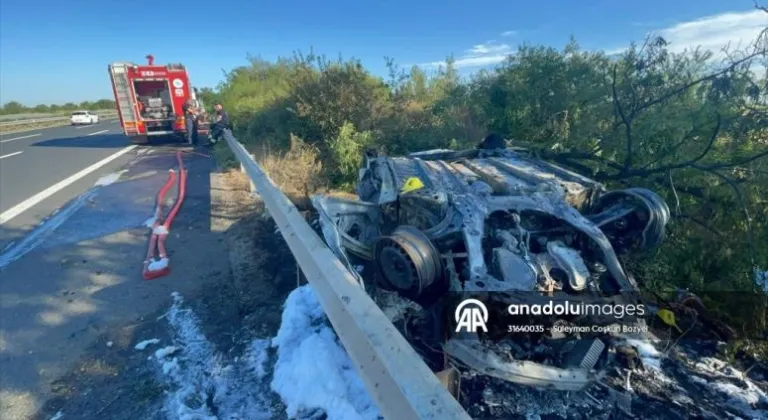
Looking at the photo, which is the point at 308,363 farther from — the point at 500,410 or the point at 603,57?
the point at 603,57

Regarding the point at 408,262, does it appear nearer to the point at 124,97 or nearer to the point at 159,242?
the point at 159,242

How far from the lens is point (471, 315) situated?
8.28 feet

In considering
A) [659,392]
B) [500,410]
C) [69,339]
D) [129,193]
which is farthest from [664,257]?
[129,193]

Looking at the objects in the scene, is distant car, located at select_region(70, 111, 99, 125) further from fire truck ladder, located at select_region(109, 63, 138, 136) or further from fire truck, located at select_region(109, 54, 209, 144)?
fire truck ladder, located at select_region(109, 63, 138, 136)

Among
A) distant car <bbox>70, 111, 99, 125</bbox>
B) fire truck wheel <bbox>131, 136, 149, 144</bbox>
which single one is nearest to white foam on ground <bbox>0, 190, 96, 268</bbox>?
fire truck wheel <bbox>131, 136, 149, 144</bbox>

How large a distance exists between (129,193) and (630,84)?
8.10 meters

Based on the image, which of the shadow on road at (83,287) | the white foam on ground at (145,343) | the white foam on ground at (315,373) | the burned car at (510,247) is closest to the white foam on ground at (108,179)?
the shadow on road at (83,287)

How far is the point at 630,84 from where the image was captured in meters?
5.29

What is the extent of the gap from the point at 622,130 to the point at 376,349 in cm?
503

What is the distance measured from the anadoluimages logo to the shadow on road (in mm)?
2229

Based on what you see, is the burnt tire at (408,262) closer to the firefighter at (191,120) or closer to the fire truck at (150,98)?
the firefighter at (191,120)

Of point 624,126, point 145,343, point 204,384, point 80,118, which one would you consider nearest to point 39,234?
point 145,343

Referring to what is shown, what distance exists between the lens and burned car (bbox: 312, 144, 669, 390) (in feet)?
8.14

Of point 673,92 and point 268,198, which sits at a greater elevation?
point 673,92
